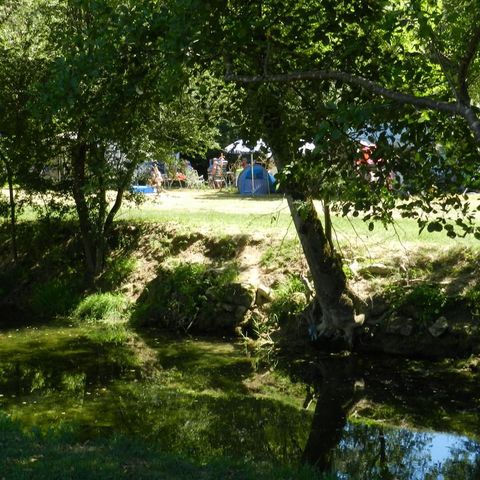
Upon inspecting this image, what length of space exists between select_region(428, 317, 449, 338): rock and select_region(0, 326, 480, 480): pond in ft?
1.88

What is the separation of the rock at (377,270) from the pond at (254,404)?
173 centimetres

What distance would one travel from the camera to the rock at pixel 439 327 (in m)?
12.3

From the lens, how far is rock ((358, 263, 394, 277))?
13.6m

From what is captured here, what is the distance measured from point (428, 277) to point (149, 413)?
548cm

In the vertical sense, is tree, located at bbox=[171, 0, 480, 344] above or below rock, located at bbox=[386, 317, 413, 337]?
above

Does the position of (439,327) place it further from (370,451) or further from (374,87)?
(374,87)

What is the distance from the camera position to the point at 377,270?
13.7 m

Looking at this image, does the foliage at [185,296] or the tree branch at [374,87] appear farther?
the foliage at [185,296]

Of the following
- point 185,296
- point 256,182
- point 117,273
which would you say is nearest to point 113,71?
point 185,296

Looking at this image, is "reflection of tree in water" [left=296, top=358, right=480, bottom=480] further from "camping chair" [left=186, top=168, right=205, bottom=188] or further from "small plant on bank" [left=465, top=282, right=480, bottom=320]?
"camping chair" [left=186, top=168, right=205, bottom=188]

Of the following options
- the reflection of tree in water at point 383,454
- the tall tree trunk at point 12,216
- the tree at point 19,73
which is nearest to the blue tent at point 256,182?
the tall tree trunk at point 12,216

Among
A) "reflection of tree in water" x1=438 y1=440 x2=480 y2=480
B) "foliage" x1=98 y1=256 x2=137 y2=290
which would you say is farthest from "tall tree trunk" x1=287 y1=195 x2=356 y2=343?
"foliage" x1=98 y1=256 x2=137 y2=290

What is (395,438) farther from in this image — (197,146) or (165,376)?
(197,146)

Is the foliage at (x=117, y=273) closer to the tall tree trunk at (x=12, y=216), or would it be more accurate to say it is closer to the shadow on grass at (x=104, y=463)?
the tall tree trunk at (x=12, y=216)
